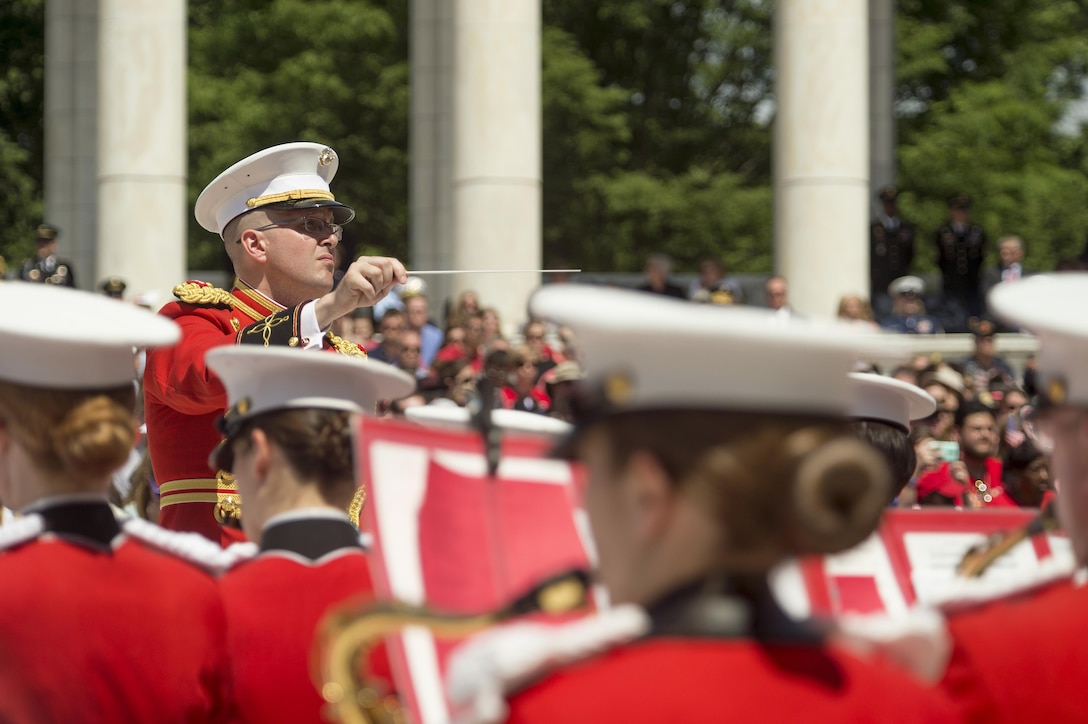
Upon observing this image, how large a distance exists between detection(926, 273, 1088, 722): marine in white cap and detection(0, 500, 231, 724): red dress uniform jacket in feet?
6.75

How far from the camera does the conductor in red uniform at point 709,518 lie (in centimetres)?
394

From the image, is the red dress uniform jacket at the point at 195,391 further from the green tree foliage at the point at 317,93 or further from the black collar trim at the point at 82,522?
the green tree foliage at the point at 317,93

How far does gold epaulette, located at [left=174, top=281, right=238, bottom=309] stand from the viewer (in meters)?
9.60

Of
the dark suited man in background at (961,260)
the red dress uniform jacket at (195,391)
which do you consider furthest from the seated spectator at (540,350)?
the red dress uniform jacket at (195,391)

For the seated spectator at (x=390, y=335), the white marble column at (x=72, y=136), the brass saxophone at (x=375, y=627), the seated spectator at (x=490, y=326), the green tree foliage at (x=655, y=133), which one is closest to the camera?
the brass saxophone at (x=375, y=627)

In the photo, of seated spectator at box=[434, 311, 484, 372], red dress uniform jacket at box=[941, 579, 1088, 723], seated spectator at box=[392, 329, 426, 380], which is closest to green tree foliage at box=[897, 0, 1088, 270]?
seated spectator at box=[434, 311, 484, 372]

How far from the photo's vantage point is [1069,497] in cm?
484

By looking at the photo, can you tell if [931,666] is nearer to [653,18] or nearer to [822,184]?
[822,184]

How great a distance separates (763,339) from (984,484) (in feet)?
50.6

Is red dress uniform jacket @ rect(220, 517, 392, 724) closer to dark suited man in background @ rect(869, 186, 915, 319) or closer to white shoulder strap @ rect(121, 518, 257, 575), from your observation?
white shoulder strap @ rect(121, 518, 257, 575)

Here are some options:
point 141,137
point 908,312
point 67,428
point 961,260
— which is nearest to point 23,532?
point 67,428

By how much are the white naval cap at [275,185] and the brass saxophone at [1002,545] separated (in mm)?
4746

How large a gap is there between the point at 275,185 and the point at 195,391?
1.45 metres

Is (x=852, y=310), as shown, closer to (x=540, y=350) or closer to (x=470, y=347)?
(x=540, y=350)
